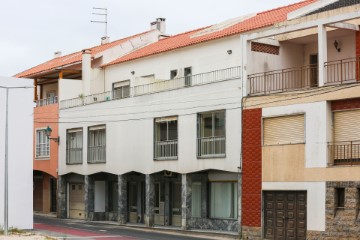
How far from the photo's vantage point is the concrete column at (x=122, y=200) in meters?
42.0

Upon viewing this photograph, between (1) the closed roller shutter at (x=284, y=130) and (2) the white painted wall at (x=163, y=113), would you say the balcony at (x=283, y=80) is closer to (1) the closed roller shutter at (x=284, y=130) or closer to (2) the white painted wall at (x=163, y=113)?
(2) the white painted wall at (x=163, y=113)

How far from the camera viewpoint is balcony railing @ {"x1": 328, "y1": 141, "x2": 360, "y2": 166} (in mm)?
28500

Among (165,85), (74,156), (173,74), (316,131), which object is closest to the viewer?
(316,131)

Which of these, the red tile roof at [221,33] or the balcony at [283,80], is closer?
the balcony at [283,80]

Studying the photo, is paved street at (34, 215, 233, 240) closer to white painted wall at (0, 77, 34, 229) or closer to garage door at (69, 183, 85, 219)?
white painted wall at (0, 77, 34, 229)

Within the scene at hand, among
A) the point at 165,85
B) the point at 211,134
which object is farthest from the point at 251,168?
the point at 165,85

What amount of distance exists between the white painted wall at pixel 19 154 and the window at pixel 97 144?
299 inches

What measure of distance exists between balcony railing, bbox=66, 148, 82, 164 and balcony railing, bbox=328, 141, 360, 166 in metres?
20.3

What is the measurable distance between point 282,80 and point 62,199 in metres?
19.4

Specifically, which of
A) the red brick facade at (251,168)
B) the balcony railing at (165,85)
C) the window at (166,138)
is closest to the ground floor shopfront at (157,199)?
the red brick facade at (251,168)

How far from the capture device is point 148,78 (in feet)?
136

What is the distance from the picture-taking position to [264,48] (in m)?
33.7

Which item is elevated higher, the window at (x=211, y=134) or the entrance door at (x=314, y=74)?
the entrance door at (x=314, y=74)

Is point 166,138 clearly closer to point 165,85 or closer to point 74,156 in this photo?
point 165,85
